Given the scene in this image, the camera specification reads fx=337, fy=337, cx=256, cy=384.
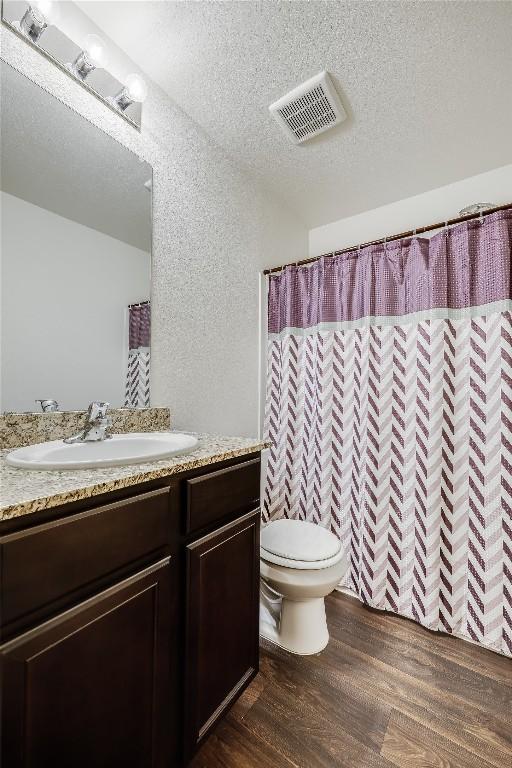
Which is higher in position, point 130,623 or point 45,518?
point 45,518

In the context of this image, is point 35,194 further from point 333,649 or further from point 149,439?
point 333,649

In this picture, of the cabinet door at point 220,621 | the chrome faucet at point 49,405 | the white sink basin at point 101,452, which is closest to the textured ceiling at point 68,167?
the chrome faucet at point 49,405

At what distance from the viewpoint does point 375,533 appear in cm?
170

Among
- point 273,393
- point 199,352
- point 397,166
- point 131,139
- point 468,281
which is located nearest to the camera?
point 131,139

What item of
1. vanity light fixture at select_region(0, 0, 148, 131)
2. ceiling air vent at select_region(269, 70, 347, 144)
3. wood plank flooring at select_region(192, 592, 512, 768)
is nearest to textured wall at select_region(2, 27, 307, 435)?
vanity light fixture at select_region(0, 0, 148, 131)

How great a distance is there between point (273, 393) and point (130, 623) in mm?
1448

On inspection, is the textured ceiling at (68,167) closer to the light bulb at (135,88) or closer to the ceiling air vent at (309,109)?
the light bulb at (135,88)

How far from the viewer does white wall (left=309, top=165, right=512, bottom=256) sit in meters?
1.84

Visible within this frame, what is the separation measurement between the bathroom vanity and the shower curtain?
1.54 feet

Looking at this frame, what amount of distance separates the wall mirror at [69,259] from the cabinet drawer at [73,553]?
0.57 meters

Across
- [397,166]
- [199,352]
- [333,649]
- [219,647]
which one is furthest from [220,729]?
[397,166]

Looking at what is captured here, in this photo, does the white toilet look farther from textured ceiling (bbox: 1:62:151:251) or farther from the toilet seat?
textured ceiling (bbox: 1:62:151:251)

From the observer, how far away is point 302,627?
1.39 m

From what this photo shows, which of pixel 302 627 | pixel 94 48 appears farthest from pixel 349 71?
pixel 302 627
